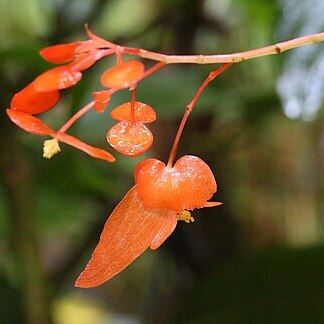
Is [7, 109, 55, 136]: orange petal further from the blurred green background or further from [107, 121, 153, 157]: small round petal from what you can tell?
the blurred green background

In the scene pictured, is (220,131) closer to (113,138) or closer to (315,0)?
(315,0)

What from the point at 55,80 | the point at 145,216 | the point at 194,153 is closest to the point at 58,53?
the point at 55,80

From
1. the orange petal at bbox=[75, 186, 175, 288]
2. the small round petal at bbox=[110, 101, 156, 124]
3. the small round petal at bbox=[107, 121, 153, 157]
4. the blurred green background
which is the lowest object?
the orange petal at bbox=[75, 186, 175, 288]

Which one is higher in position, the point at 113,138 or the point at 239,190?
the point at 239,190

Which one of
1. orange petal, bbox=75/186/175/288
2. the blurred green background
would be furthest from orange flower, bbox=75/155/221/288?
the blurred green background

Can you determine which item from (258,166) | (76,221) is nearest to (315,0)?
(76,221)

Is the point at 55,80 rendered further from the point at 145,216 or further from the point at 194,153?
the point at 194,153
